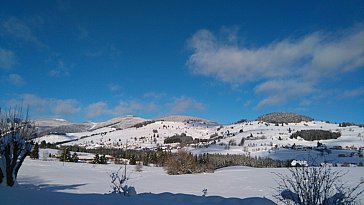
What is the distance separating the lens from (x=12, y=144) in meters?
14.4

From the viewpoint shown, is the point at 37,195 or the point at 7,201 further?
the point at 37,195

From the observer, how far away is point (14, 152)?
1456cm

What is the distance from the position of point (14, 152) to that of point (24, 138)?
3.41ft

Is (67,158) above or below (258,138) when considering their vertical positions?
below

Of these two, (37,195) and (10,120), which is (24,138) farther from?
(37,195)

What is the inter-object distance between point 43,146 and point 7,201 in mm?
132670

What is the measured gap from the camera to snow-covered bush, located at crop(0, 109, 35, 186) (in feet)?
44.3

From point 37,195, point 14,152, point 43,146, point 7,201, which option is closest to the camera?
point 7,201

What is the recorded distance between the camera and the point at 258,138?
19112 centimetres

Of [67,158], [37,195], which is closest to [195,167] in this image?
[67,158]

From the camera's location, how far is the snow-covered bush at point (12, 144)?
44.3 ft

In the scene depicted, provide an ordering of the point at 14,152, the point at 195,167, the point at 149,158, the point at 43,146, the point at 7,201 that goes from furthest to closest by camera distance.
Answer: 1. the point at 43,146
2. the point at 149,158
3. the point at 195,167
4. the point at 14,152
5. the point at 7,201

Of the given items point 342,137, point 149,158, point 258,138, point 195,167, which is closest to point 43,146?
point 149,158

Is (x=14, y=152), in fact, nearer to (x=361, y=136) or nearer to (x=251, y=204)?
(x=251, y=204)
